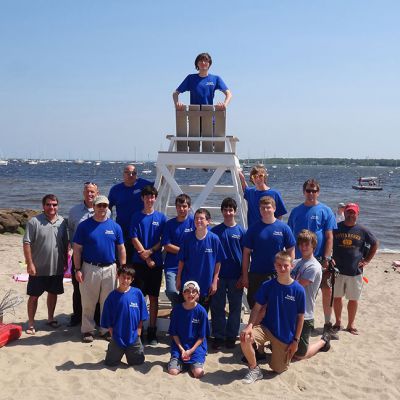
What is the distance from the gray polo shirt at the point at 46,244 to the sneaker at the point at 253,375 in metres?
2.78

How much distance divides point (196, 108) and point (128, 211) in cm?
172

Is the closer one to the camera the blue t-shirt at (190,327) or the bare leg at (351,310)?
the blue t-shirt at (190,327)

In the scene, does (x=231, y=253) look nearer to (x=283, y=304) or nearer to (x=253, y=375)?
(x=283, y=304)

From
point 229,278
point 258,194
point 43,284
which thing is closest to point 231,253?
point 229,278

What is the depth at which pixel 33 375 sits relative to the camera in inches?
197

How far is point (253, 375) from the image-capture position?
5.09 metres

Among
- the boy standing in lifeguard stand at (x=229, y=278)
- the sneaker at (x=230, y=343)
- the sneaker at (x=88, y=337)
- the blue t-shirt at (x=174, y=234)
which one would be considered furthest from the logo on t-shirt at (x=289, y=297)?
the sneaker at (x=88, y=337)

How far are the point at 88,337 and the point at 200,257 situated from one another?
1.85m

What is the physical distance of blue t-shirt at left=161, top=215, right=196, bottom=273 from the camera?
581cm

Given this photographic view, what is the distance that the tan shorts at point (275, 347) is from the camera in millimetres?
5200

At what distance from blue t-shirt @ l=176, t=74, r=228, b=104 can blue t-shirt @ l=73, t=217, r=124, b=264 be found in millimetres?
2207

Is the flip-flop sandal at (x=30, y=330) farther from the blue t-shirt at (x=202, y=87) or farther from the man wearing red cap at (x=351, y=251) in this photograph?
the man wearing red cap at (x=351, y=251)

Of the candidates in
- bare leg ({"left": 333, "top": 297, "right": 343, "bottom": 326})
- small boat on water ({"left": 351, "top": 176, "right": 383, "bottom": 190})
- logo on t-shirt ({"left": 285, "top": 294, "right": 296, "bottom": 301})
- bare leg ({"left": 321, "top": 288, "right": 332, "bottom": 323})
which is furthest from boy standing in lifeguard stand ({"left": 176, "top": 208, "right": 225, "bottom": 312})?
small boat on water ({"left": 351, "top": 176, "right": 383, "bottom": 190})

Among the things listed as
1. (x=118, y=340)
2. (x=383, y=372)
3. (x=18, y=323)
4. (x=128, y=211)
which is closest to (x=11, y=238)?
(x=18, y=323)
